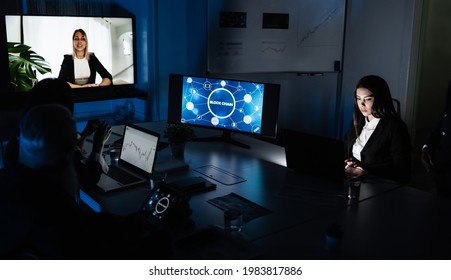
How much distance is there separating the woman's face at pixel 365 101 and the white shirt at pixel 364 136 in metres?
0.04

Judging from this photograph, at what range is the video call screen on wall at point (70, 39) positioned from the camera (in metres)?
4.08

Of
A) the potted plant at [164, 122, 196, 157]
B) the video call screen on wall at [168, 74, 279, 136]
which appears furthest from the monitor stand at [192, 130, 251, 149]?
the potted plant at [164, 122, 196, 157]

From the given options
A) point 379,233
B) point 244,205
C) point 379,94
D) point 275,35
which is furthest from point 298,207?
point 275,35

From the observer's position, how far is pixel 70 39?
4.36 m

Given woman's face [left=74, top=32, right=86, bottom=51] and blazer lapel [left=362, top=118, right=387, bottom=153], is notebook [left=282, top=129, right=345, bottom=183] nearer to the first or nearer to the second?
blazer lapel [left=362, top=118, right=387, bottom=153]

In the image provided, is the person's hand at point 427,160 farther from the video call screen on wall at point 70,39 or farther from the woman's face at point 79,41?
the woman's face at point 79,41

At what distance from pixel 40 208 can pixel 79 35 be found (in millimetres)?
3271

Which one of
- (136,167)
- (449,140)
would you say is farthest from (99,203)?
(449,140)

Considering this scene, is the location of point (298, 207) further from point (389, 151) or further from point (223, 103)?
point (223, 103)

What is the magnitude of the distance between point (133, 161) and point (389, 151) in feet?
5.18

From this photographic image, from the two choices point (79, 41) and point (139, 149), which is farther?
point (79, 41)

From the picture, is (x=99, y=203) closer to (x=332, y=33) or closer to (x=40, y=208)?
(x=40, y=208)

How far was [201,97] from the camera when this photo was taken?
10.5 ft

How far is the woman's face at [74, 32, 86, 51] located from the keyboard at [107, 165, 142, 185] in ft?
7.03
